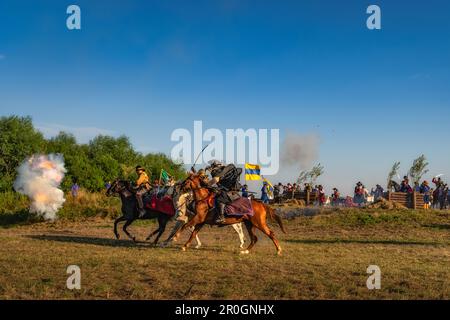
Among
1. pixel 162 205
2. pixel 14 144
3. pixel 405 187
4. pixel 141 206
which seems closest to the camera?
pixel 162 205

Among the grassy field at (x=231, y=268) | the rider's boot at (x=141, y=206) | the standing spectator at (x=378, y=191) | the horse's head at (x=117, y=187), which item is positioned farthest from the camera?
the standing spectator at (x=378, y=191)

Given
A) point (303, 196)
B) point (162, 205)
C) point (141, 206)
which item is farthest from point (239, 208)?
point (303, 196)

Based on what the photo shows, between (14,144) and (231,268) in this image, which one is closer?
(231,268)

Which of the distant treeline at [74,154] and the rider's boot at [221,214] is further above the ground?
the distant treeline at [74,154]

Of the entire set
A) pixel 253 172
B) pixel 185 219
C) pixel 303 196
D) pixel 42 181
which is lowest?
pixel 185 219

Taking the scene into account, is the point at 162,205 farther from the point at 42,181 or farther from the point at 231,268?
the point at 42,181

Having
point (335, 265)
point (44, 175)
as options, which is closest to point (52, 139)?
point (44, 175)

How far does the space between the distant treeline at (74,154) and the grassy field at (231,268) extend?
24917mm

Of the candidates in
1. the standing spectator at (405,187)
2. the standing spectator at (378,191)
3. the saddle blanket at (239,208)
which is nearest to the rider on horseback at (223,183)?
the saddle blanket at (239,208)

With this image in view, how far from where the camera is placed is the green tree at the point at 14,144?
50.2 metres

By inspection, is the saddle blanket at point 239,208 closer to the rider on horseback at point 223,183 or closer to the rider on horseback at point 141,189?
the rider on horseback at point 223,183

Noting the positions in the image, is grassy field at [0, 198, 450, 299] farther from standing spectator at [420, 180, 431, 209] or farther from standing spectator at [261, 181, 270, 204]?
standing spectator at [261, 181, 270, 204]

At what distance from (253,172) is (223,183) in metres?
18.6

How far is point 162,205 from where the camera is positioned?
731 inches
